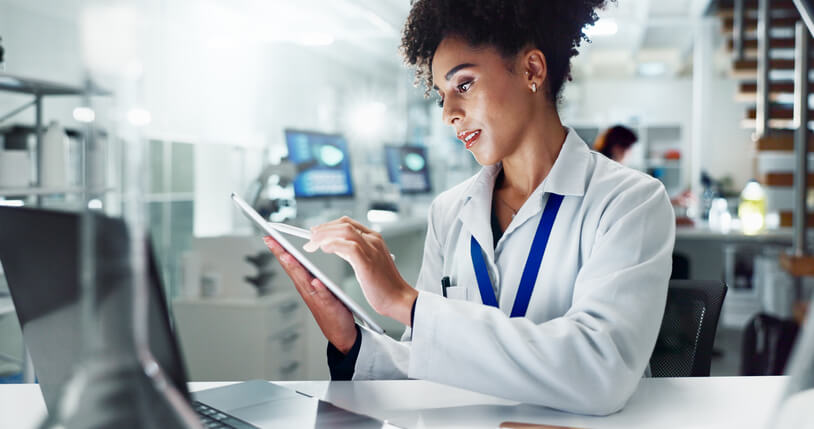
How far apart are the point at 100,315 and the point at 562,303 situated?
799 mm

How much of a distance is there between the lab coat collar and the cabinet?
5.44 ft

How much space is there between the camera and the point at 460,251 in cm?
118

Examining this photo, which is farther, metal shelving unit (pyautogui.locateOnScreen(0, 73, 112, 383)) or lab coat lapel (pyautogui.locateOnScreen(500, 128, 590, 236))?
metal shelving unit (pyautogui.locateOnScreen(0, 73, 112, 383))

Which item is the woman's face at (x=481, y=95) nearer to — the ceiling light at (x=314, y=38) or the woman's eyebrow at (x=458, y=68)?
the woman's eyebrow at (x=458, y=68)

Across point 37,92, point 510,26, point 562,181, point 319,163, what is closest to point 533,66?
point 510,26

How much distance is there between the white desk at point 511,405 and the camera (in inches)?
31.4

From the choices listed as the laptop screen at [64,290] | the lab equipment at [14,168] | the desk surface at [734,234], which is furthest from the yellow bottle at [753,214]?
the laptop screen at [64,290]

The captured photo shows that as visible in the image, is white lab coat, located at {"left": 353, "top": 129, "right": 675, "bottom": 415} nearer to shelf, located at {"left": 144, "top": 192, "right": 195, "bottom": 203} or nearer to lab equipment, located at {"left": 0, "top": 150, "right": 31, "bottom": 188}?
lab equipment, located at {"left": 0, "top": 150, "right": 31, "bottom": 188}

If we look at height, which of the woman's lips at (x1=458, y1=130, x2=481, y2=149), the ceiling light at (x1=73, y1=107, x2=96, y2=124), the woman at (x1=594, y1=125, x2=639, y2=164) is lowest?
the ceiling light at (x1=73, y1=107, x2=96, y2=124)

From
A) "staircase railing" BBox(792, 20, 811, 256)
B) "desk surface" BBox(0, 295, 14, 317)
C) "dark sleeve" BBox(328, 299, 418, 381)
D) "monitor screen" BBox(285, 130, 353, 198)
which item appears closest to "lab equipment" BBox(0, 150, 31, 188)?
"desk surface" BBox(0, 295, 14, 317)

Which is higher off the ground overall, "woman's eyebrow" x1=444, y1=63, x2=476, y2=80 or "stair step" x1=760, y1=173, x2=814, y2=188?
"woman's eyebrow" x1=444, y1=63, x2=476, y2=80

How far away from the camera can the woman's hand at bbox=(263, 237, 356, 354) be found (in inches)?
37.7

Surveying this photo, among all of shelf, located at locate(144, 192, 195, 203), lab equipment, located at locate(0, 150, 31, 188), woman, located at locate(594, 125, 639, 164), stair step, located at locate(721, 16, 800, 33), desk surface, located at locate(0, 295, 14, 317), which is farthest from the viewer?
stair step, located at locate(721, 16, 800, 33)

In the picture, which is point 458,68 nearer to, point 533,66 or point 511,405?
point 533,66
